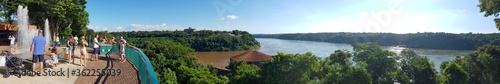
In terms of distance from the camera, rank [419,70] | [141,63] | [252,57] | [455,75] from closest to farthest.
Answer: [141,63], [455,75], [419,70], [252,57]

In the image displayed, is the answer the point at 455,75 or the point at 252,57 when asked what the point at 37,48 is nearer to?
the point at 455,75

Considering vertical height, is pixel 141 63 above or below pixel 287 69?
above

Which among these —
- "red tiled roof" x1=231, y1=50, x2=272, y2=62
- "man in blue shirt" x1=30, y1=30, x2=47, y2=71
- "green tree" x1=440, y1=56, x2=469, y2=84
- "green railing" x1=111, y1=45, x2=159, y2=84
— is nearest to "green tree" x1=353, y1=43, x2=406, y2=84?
"green tree" x1=440, y1=56, x2=469, y2=84

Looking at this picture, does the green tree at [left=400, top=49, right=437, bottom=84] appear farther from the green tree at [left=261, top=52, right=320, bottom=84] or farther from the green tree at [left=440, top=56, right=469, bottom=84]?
the green tree at [left=261, top=52, right=320, bottom=84]

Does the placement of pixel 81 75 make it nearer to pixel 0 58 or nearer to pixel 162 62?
pixel 0 58

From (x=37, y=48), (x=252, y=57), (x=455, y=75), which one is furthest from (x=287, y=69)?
(x=252, y=57)

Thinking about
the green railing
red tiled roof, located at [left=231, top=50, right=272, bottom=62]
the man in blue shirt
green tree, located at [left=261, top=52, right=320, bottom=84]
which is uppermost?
the man in blue shirt
